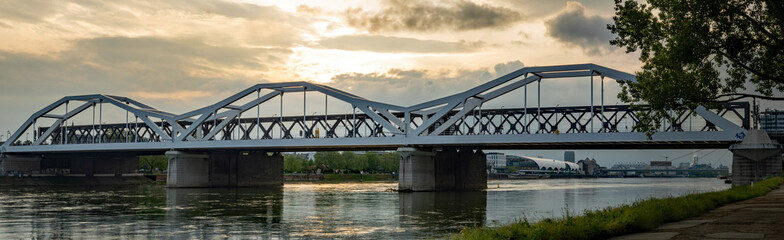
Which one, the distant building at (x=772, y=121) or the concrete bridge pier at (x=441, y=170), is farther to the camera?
the concrete bridge pier at (x=441, y=170)

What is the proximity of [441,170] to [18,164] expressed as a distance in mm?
92281

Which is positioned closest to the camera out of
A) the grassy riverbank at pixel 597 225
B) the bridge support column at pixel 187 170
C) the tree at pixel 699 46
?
the grassy riverbank at pixel 597 225

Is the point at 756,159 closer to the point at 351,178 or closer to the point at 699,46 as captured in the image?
the point at 699,46

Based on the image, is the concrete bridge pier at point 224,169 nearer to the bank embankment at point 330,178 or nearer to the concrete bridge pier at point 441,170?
the bank embankment at point 330,178

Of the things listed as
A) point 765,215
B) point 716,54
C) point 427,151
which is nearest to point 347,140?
point 427,151

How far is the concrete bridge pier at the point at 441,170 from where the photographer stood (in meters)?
94.9

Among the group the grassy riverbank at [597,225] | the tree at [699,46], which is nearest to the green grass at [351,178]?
the tree at [699,46]

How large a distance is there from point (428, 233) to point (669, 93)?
13258 mm

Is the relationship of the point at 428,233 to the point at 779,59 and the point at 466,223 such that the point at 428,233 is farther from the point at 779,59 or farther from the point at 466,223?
the point at 779,59

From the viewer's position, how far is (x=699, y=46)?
1197 inches

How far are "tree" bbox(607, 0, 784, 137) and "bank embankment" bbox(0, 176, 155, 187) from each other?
389 feet

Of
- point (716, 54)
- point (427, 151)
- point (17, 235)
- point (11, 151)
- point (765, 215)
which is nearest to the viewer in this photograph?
point (765, 215)

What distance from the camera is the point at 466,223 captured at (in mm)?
42125

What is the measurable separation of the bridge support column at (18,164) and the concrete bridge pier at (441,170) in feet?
294
